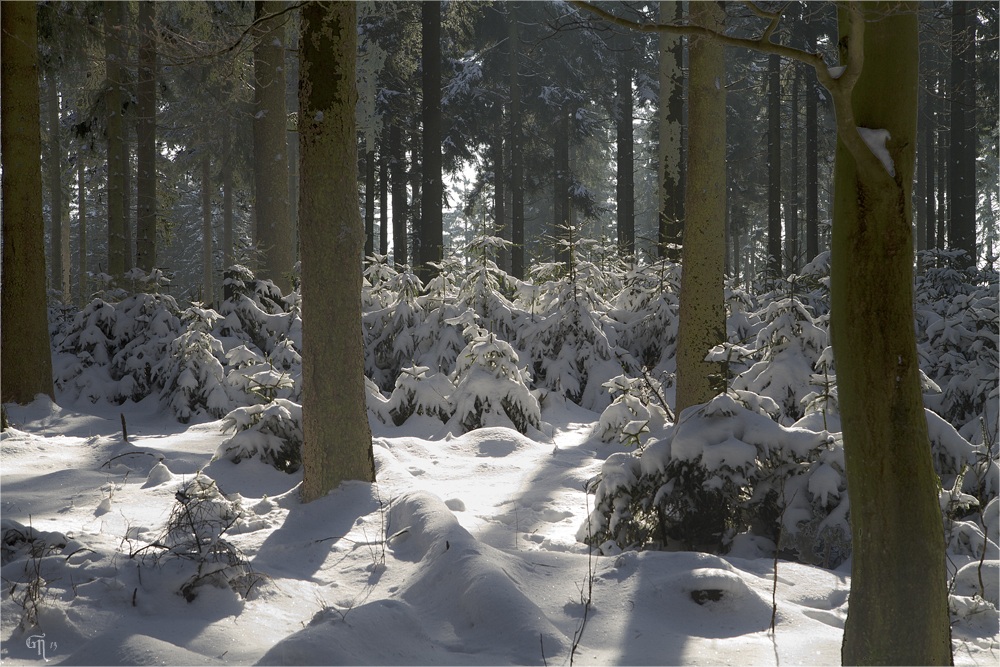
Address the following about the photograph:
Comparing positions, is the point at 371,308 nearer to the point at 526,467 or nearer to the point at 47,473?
the point at 526,467

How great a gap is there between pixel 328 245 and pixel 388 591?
2.78m

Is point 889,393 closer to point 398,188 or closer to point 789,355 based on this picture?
point 789,355

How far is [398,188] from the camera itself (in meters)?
22.6

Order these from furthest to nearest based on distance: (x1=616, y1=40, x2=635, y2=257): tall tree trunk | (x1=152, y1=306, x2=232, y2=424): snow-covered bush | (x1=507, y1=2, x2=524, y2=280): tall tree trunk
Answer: (x1=616, y1=40, x2=635, y2=257): tall tree trunk < (x1=507, y1=2, x2=524, y2=280): tall tree trunk < (x1=152, y1=306, x2=232, y2=424): snow-covered bush

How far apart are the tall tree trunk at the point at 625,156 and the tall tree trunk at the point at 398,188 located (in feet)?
26.0

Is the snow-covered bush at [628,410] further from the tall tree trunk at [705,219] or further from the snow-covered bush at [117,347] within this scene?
the snow-covered bush at [117,347]

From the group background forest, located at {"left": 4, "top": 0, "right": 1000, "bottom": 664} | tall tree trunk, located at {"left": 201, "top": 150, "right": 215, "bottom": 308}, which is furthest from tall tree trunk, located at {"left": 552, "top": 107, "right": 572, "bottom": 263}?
tall tree trunk, located at {"left": 201, "top": 150, "right": 215, "bottom": 308}

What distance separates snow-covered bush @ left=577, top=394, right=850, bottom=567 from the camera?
4422 mm

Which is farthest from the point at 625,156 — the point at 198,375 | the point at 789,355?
the point at 198,375

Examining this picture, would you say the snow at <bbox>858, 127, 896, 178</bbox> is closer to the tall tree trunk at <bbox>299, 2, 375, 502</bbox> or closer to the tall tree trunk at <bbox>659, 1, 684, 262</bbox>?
the tall tree trunk at <bbox>299, 2, 375, 502</bbox>

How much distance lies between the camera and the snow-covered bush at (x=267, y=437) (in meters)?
6.16

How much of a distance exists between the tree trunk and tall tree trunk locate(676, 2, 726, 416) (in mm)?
3565

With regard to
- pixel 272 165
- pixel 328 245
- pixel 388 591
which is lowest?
pixel 388 591

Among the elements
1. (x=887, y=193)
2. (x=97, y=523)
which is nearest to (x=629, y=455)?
(x=887, y=193)
